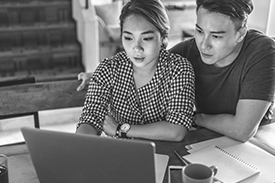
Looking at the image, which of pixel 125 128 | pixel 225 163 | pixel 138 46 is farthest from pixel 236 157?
pixel 138 46

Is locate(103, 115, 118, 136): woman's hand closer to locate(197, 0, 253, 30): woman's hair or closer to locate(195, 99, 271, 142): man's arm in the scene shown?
locate(195, 99, 271, 142): man's arm

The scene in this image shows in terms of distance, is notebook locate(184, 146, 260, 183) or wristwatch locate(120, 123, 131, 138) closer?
notebook locate(184, 146, 260, 183)

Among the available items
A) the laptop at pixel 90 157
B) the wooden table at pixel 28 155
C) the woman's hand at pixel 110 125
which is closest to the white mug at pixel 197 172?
the laptop at pixel 90 157

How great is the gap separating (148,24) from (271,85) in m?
0.57

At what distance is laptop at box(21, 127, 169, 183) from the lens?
0.80 meters

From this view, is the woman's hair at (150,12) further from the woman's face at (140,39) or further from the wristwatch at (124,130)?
the wristwatch at (124,130)

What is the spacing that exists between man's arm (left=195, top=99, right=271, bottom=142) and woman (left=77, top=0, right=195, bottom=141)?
0.13 metres

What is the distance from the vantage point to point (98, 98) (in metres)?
1.50

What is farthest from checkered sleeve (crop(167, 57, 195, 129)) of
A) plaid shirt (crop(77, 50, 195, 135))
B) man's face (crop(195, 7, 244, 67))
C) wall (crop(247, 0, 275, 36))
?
wall (crop(247, 0, 275, 36))

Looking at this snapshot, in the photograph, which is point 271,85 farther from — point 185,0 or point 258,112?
point 185,0

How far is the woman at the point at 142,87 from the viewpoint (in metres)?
1.43

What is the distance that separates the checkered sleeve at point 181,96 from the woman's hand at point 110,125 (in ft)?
0.75

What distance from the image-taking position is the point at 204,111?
1701 millimetres

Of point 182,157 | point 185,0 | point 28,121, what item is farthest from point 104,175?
point 185,0
